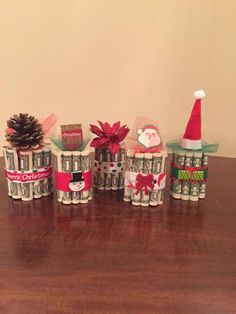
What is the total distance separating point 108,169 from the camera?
2.85ft

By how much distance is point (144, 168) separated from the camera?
2.53 feet

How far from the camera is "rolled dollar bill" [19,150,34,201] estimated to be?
2.55 feet

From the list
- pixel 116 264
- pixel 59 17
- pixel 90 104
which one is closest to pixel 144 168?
pixel 116 264

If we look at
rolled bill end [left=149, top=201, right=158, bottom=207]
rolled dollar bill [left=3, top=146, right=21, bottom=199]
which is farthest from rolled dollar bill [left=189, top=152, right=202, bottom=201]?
rolled dollar bill [left=3, top=146, right=21, bottom=199]

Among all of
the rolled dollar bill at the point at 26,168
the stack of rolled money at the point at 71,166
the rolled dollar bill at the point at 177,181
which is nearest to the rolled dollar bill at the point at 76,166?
the stack of rolled money at the point at 71,166

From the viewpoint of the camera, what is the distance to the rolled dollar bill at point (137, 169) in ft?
2.51

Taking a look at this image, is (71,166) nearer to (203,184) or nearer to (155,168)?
(155,168)

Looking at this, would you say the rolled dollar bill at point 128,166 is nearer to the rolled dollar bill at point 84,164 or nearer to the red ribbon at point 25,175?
the rolled dollar bill at point 84,164

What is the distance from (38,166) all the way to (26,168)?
0.10 ft

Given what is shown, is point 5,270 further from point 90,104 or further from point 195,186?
point 90,104

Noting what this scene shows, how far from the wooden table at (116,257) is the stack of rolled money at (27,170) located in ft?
0.09

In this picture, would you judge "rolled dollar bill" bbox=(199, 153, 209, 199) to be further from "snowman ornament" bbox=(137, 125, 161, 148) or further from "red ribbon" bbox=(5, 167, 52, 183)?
"red ribbon" bbox=(5, 167, 52, 183)

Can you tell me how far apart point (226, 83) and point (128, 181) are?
855mm

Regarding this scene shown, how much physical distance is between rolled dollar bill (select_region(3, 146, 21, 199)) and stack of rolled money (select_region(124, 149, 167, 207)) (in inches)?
10.4
